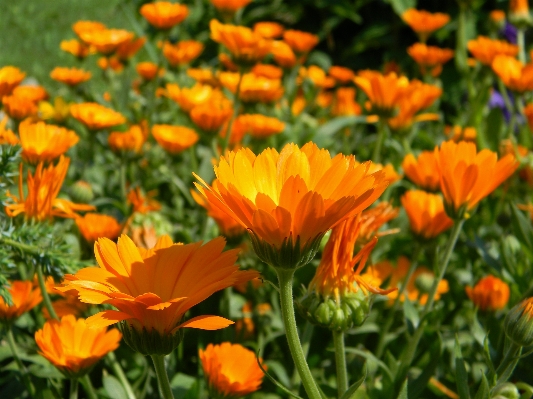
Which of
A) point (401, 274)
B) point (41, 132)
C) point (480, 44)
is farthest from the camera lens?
point (480, 44)

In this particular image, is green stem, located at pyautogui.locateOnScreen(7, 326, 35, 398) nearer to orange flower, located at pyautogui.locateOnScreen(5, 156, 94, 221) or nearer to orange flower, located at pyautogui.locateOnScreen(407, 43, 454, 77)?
orange flower, located at pyautogui.locateOnScreen(5, 156, 94, 221)

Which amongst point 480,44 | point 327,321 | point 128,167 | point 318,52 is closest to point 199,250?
point 327,321

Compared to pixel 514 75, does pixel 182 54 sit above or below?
below

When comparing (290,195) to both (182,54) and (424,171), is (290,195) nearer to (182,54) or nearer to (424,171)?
(424,171)

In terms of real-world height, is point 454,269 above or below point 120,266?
below

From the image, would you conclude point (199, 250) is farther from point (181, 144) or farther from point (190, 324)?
point (181, 144)

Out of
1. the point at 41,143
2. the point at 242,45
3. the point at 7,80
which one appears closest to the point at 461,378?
the point at 41,143

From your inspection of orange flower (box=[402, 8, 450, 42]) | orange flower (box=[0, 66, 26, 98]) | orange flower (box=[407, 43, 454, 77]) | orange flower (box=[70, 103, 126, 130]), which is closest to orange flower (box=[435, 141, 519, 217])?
orange flower (box=[0, 66, 26, 98])
